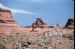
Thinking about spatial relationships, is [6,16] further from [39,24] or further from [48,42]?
[48,42]

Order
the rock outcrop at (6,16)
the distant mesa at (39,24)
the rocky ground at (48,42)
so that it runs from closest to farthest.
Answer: the rocky ground at (48,42), the rock outcrop at (6,16), the distant mesa at (39,24)

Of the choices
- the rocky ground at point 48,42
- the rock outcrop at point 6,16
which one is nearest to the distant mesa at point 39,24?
the rock outcrop at point 6,16

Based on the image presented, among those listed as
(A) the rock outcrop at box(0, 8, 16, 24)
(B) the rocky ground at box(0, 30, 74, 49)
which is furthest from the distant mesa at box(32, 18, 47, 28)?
(B) the rocky ground at box(0, 30, 74, 49)

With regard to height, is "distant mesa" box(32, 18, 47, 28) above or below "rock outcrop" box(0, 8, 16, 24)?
below

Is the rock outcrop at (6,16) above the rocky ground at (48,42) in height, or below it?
above

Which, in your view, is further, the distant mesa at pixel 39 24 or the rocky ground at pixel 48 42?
the distant mesa at pixel 39 24

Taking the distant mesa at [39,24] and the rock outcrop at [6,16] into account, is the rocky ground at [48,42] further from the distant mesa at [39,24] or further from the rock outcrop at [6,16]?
the distant mesa at [39,24]

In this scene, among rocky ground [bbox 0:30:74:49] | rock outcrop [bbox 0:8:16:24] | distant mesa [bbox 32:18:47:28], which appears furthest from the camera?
distant mesa [bbox 32:18:47:28]

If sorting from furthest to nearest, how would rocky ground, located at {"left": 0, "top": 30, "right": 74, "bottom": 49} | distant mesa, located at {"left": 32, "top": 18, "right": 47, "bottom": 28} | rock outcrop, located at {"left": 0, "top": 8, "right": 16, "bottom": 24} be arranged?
distant mesa, located at {"left": 32, "top": 18, "right": 47, "bottom": 28}, rock outcrop, located at {"left": 0, "top": 8, "right": 16, "bottom": 24}, rocky ground, located at {"left": 0, "top": 30, "right": 74, "bottom": 49}

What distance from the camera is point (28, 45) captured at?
33.1 m

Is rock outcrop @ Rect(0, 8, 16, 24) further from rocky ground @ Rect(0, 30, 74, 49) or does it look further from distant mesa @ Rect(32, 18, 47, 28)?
rocky ground @ Rect(0, 30, 74, 49)

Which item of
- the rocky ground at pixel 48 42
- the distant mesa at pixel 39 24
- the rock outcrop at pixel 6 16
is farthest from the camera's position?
the distant mesa at pixel 39 24

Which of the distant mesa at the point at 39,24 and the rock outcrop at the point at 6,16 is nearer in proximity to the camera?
the rock outcrop at the point at 6,16

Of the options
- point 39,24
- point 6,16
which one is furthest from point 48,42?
point 39,24
